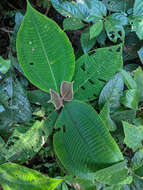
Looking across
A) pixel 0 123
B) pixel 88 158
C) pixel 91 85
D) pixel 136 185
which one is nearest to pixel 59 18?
pixel 91 85

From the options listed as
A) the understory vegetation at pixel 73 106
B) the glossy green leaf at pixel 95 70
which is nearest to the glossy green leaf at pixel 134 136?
the understory vegetation at pixel 73 106

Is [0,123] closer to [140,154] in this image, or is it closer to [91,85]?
[91,85]

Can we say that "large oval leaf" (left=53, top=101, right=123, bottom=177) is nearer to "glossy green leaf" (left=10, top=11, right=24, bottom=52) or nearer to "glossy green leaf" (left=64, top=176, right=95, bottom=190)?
"glossy green leaf" (left=64, top=176, right=95, bottom=190)

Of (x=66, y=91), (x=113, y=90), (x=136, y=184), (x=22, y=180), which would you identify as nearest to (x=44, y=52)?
(x=66, y=91)

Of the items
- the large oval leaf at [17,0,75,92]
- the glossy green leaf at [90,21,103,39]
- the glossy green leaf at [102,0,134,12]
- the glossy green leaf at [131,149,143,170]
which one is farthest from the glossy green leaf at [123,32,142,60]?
the glossy green leaf at [131,149,143,170]

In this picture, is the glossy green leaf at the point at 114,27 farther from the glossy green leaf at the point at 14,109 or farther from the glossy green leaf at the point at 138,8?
the glossy green leaf at the point at 14,109

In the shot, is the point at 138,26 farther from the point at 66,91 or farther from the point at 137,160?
the point at 137,160
